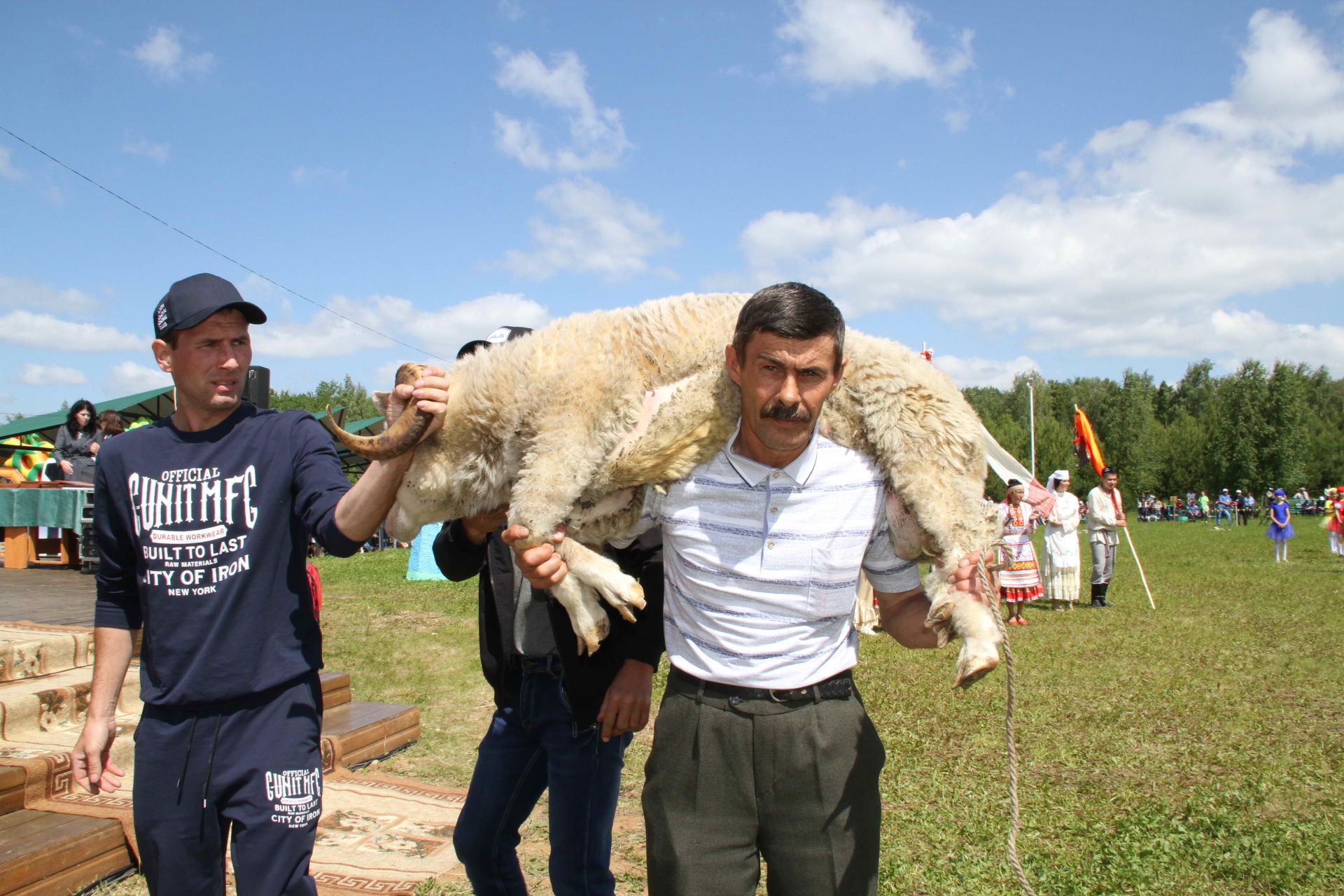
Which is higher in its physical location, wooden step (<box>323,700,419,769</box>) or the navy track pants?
→ the navy track pants

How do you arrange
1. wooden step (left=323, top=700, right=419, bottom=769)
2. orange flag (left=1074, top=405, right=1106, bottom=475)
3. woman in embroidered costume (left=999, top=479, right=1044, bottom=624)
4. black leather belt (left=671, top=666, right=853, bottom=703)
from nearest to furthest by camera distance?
black leather belt (left=671, top=666, right=853, bottom=703)
wooden step (left=323, top=700, right=419, bottom=769)
woman in embroidered costume (left=999, top=479, right=1044, bottom=624)
orange flag (left=1074, top=405, right=1106, bottom=475)

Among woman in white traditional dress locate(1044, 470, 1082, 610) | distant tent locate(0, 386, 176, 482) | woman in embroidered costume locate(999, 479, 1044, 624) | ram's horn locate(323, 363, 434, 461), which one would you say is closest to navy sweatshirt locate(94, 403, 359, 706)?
ram's horn locate(323, 363, 434, 461)

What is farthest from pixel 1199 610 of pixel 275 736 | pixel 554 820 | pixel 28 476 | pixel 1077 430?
pixel 28 476

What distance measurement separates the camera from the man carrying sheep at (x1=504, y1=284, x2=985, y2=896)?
2305 mm

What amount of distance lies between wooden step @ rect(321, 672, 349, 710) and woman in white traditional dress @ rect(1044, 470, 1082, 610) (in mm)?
12026

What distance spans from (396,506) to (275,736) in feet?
2.80

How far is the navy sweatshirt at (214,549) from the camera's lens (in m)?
2.52

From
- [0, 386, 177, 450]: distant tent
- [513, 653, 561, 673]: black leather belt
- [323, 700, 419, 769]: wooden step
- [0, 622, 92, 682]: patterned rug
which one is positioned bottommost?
[323, 700, 419, 769]: wooden step

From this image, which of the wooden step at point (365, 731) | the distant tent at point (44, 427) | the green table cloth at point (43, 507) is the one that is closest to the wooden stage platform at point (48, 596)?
the green table cloth at point (43, 507)

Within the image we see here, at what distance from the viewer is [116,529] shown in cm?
271

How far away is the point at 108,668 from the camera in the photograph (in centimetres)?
273

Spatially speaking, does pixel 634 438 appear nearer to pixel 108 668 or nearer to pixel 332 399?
pixel 108 668

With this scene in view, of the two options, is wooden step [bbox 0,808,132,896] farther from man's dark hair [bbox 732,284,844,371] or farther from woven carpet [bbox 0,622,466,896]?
man's dark hair [bbox 732,284,844,371]

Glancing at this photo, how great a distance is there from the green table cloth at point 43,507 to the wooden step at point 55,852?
34.6 feet
